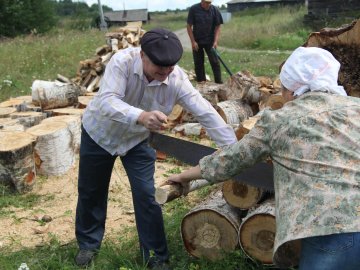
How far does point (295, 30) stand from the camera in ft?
72.9

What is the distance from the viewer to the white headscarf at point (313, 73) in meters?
2.29

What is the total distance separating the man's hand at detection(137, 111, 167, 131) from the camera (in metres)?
2.92

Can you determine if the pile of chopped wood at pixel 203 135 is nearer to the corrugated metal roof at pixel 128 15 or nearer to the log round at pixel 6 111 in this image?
the log round at pixel 6 111

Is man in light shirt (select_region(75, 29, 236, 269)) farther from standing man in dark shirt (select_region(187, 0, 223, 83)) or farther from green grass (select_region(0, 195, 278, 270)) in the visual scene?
standing man in dark shirt (select_region(187, 0, 223, 83))

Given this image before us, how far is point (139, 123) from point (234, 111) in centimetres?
407

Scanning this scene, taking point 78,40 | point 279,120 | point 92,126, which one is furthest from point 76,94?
point 78,40

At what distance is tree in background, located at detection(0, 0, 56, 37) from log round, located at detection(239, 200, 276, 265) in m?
26.0

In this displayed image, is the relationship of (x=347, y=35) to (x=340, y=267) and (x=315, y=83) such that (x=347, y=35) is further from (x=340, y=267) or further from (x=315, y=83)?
(x=340, y=267)

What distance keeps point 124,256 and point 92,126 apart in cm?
102

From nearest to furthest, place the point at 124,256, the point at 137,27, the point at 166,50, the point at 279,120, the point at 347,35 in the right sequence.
Result: the point at 279,120 → the point at 166,50 → the point at 124,256 → the point at 347,35 → the point at 137,27

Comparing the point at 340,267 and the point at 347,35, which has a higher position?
the point at 347,35

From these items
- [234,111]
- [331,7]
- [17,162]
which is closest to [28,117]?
[17,162]

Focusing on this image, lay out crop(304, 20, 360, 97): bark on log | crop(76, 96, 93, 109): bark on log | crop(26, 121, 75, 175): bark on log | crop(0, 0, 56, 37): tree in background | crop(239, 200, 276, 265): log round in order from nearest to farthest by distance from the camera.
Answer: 1. crop(239, 200, 276, 265): log round
2. crop(304, 20, 360, 97): bark on log
3. crop(26, 121, 75, 175): bark on log
4. crop(76, 96, 93, 109): bark on log
5. crop(0, 0, 56, 37): tree in background

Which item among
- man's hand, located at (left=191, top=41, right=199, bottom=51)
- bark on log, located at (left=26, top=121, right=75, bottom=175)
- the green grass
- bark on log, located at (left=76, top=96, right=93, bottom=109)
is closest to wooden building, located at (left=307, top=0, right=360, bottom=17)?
man's hand, located at (left=191, top=41, right=199, bottom=51)
